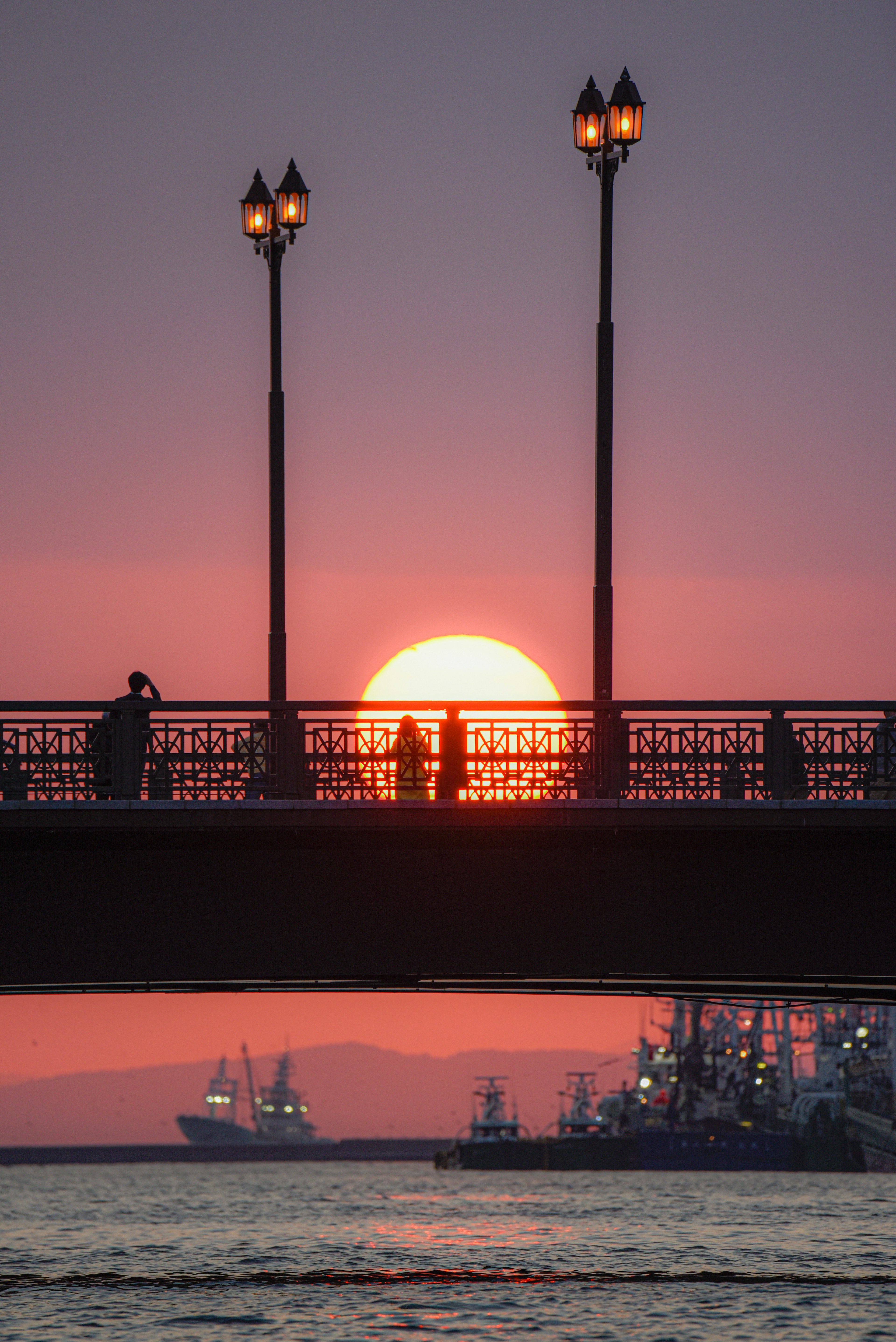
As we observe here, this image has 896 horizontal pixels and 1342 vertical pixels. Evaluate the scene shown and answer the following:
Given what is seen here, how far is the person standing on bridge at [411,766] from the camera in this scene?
22.8m

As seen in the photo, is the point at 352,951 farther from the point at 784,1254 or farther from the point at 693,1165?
the point at 693,1165

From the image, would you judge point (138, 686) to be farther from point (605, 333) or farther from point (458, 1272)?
point (458, 1272)

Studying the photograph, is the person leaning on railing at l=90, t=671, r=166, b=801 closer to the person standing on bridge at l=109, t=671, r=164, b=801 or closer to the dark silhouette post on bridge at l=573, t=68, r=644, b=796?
the person standing on bridge at l=109, t=671, r=164, b=801

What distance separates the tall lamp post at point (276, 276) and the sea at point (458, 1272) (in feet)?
41.6

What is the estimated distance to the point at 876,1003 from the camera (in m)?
30.5

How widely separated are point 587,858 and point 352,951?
3465 mm

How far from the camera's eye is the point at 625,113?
24781 mm

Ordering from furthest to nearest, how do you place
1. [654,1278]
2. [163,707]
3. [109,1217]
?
[109,1217]
[654,1278]
[163,707]

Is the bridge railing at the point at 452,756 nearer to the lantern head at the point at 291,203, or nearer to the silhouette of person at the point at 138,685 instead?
the silhouette of person at the point at 138,685

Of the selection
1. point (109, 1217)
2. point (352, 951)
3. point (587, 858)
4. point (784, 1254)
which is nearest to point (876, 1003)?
point (587, 858)

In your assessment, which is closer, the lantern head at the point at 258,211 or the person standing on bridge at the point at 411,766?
the person standing on bridge at the point at 411,766

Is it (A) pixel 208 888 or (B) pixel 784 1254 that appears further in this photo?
(B) pixel 784 1254

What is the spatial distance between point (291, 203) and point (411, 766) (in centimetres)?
1107

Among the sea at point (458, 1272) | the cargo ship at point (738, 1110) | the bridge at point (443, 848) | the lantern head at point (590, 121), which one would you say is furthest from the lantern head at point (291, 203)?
the cargo ship at point (738, 1110)
